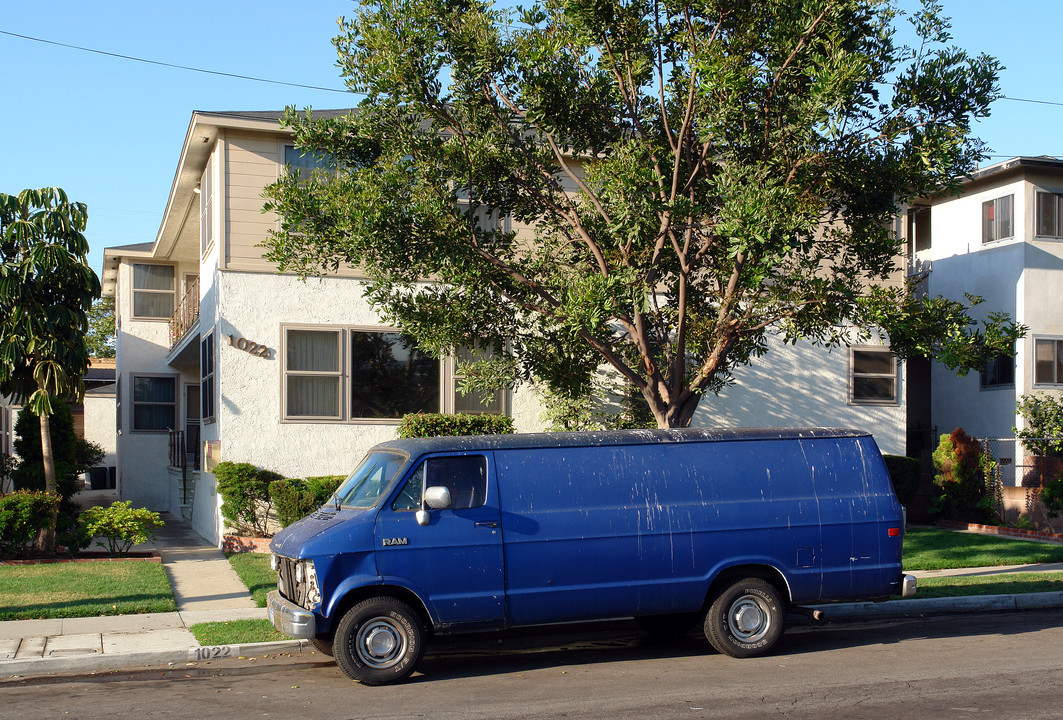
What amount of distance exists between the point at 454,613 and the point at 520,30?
6.73 meters

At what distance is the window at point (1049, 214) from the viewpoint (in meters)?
21.1

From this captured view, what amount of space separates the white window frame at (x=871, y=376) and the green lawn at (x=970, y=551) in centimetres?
274

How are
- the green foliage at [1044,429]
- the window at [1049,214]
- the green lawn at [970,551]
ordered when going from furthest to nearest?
the window at [1049,214] < the green foliage at [1044,429] < the green lawn at [970,551]

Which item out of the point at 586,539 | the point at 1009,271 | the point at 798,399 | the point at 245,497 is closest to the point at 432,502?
the point at 586,539

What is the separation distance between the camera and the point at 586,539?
855 centimetres

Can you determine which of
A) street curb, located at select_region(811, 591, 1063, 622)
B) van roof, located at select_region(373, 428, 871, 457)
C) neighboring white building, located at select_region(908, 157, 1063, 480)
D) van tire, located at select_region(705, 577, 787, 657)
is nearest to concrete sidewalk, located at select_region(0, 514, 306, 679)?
van roof, located at select_region(373, 428, 871, 457)

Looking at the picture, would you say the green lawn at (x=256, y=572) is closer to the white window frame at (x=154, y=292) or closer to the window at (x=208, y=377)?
the window at (x=208, y=377)

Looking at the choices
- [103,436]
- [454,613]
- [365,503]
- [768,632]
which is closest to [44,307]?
[365,503]

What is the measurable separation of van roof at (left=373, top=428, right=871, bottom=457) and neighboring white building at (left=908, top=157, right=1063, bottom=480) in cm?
1323

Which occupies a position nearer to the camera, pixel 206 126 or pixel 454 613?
pixel 454 613

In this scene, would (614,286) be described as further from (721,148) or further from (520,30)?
(520,30)

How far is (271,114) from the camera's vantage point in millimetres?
16609

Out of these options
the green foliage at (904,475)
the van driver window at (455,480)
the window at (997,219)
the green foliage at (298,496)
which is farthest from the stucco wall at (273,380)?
the window at (997,219)

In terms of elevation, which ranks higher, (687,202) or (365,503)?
(687,202)
